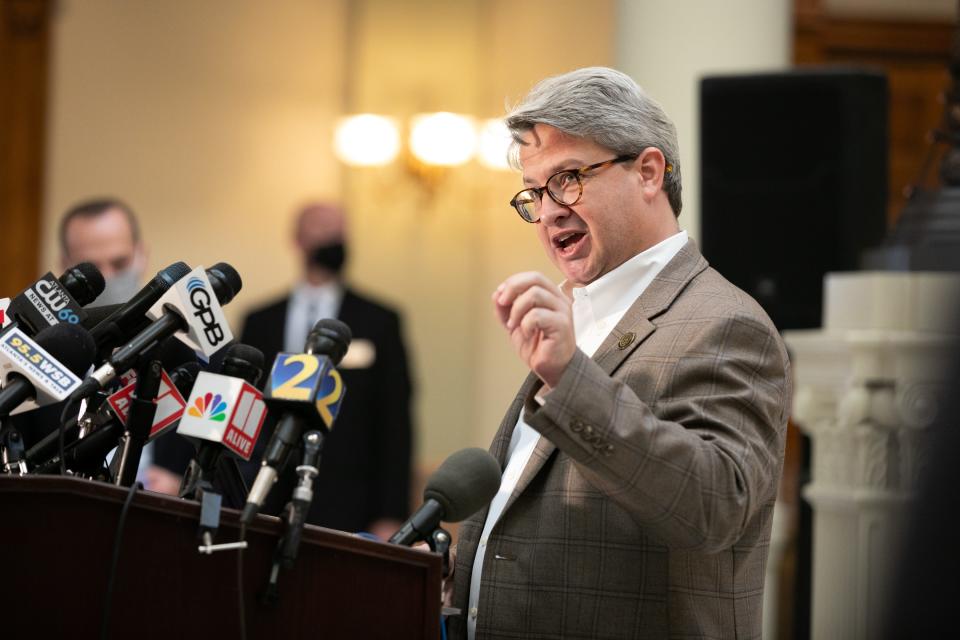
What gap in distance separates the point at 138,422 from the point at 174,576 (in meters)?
0.31

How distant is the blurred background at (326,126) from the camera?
8.06 meters

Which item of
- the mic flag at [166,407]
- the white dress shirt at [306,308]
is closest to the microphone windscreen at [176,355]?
the mic flag at [166,407]

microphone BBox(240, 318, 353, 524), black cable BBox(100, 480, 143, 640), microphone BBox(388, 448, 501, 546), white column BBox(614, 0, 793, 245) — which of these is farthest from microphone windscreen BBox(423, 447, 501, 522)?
white column BBox(614, 0, 793, 245)

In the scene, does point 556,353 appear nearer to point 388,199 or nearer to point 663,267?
point 663,267

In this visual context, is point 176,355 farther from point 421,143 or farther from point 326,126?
point 326,126

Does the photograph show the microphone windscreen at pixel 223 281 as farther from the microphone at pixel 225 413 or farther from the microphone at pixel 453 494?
the microphone at pixel 453 494

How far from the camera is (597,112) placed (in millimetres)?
2283

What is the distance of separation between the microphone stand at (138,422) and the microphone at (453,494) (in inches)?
15.8

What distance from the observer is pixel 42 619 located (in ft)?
5.59

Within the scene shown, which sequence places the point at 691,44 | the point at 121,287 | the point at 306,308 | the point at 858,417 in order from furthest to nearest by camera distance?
the point at 306,308 → the point at 691,44 → the point at 858,417 → the point at 121,287

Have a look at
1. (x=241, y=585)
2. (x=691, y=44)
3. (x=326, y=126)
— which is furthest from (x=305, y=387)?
(x=326, y=126)

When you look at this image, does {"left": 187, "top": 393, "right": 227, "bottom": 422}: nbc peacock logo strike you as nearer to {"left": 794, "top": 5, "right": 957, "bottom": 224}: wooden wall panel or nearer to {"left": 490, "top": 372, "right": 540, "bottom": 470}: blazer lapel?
{"left": 490, "top": 372, "right": 540, "bottom": 470}: blazer lapel

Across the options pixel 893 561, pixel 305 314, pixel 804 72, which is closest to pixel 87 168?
pixel 305 314

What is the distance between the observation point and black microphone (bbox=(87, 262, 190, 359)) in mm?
1988
